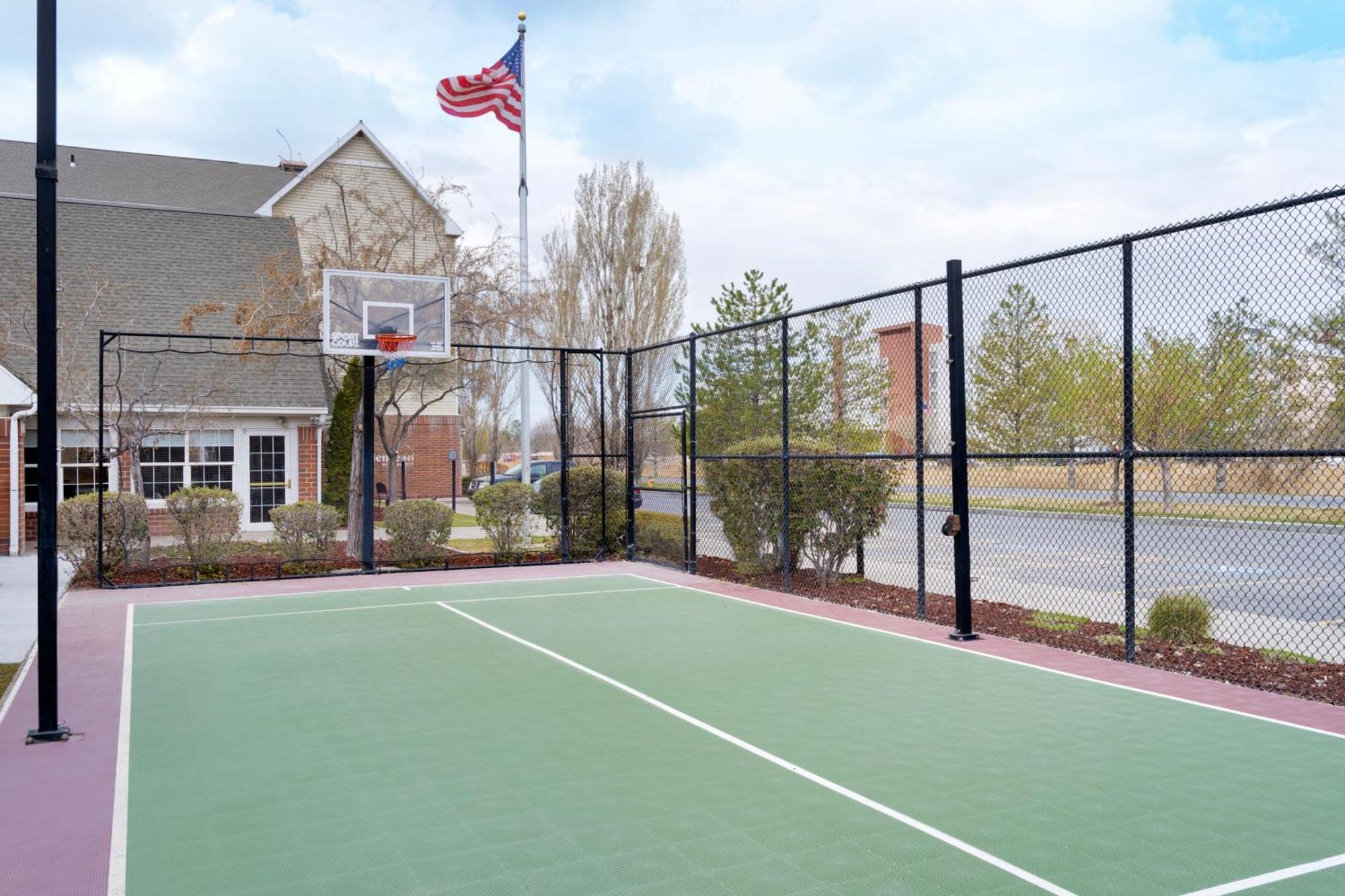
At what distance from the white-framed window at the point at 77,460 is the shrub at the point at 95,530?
5874 millimetres

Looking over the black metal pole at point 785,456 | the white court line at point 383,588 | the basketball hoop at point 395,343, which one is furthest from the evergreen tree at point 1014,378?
the basketball hoop at point 395,343

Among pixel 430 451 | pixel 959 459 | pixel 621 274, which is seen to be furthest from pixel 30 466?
pixel 959 459

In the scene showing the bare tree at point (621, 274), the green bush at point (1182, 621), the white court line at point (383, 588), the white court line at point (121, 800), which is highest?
the bare tree at point (621, 274)

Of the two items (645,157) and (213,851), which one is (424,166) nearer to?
(645,157)

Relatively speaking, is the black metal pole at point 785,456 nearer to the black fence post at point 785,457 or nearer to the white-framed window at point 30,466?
the black fence post at point 785,457

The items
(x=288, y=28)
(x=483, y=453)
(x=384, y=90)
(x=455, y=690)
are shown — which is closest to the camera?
(x=455, y=690)

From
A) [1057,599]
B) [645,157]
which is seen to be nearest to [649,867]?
[1057,599]

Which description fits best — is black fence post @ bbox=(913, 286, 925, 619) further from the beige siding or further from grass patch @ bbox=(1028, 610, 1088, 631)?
the beige siding

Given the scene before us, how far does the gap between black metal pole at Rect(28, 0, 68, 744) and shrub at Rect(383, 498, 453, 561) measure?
8915 millimetres

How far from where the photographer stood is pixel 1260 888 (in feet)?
12.4

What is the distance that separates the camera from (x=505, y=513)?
15.4 metres

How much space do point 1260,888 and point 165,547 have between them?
14.8 meters

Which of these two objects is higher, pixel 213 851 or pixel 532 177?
pixel 532 177

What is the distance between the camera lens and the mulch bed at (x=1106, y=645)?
7078 mm
